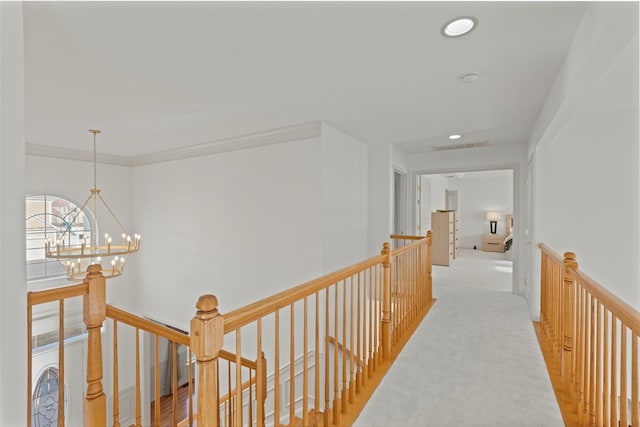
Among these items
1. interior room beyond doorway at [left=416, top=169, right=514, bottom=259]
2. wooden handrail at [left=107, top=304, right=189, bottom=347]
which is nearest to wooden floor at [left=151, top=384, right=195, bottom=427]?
wooden handrail at [left=107, top=304, right=189, bottom=347]

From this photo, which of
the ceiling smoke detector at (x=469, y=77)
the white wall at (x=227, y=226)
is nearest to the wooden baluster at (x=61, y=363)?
the white wall at (x=227, y=226)

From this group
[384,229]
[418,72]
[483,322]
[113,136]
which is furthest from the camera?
[384,229]

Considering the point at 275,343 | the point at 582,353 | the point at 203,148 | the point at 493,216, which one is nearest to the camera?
the point at 275,343

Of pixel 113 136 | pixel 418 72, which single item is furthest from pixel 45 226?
pixel 418 72

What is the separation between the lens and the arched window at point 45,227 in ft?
15.0

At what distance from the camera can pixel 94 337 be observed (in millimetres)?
1515

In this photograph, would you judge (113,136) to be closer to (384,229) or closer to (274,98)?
(274,98)

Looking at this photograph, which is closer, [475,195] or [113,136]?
[113,136]

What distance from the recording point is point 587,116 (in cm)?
315

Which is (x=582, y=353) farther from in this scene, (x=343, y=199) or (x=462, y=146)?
(x=462, y=146)

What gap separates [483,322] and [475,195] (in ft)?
26.0

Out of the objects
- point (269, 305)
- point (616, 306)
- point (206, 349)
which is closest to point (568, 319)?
point (616, 306)

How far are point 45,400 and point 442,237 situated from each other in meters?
7.91

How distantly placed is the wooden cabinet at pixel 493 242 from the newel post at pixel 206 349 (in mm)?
10248
